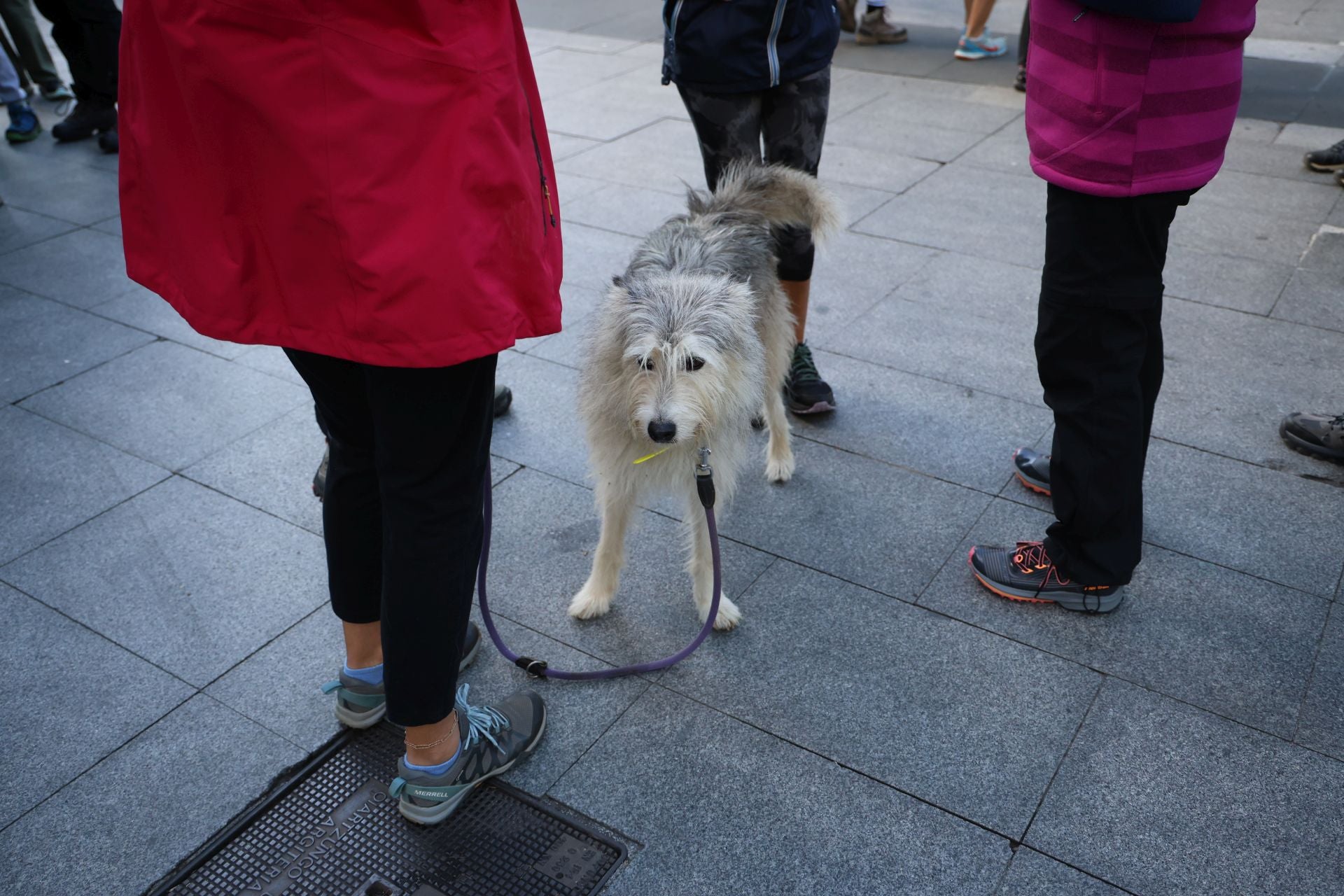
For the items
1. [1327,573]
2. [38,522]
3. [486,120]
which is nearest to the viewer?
[486,120]

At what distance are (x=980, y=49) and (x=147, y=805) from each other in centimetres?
916

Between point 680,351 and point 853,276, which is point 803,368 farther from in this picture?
point 680,351

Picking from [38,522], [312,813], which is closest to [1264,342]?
[312,813]

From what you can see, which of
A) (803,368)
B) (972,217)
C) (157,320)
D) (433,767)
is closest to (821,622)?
(433,767)

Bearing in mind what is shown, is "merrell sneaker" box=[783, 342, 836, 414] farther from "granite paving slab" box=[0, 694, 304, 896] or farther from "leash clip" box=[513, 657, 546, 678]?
"granite paving slab" box=[0, 694, 304, 896]

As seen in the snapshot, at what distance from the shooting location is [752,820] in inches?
96.0

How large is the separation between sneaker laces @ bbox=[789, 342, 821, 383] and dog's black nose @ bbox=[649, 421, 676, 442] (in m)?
1.63

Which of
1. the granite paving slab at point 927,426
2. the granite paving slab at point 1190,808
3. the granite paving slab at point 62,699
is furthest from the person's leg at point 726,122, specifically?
the granite paving slab at point 62,699

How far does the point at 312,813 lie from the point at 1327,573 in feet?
10.5

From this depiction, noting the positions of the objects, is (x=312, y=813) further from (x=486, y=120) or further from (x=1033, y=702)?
(x=1033, y=702)

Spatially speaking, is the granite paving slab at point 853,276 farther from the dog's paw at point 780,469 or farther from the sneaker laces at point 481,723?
the sneaker laces at point 481,723

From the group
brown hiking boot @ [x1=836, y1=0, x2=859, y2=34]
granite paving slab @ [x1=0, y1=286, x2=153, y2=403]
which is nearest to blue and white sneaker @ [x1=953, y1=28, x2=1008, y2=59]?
brown hiking boot @ [x1=836, y1=0, x2=859, y2=34]

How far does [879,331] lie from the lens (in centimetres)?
474

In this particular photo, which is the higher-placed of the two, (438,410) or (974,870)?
(438,410)
